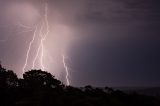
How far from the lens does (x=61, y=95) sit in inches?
818

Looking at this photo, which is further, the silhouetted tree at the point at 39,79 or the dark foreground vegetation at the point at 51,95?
the silhouetted tree at the point at 39,79

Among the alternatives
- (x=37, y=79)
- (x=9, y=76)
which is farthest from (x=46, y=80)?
(x=9, y=76)

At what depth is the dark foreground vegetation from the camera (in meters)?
20.0

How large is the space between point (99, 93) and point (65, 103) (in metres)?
5.16

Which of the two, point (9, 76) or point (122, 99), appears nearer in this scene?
point (122, 99)

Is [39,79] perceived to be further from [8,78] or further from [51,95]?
[51,95]

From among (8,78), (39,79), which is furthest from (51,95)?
(8,78)

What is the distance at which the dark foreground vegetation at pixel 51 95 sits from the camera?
1997 centimetres

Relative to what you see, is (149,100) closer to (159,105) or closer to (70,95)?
(159,105)

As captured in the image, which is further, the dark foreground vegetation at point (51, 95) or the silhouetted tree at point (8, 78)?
the silhouetted tree at point (8, 78)

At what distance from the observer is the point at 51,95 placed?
66.6 feet

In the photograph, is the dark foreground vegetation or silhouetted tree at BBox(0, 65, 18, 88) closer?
the dark foreground vegetation

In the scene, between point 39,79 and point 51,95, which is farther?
point 39,79

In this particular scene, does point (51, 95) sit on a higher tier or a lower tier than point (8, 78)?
lower
